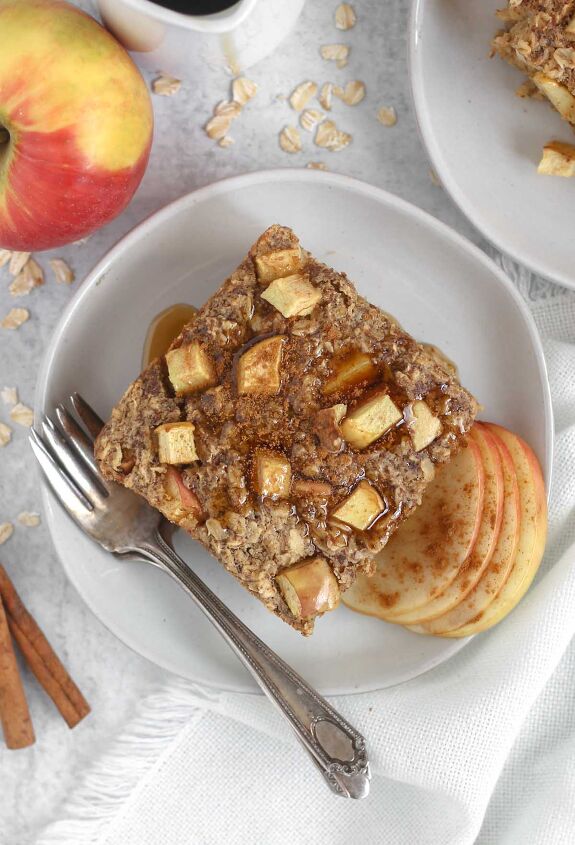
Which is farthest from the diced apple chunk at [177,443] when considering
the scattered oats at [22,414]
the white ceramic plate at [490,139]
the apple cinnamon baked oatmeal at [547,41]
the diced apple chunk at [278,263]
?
the apple cinnamon baked oatmeal at [547,41]

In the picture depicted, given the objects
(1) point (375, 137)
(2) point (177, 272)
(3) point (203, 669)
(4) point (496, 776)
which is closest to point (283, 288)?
(2) point (177, 272)

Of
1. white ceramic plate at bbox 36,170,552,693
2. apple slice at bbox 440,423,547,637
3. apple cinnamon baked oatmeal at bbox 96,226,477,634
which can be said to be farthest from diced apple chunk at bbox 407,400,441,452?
white ceramic plate at bbox 36,170,552,693

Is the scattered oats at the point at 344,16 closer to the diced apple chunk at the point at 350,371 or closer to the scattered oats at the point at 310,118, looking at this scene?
the scattered oats at the point at 310,118

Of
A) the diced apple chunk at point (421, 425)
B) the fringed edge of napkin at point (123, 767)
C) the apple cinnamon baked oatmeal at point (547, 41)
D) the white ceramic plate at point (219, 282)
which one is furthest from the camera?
the fringed edge of napkin at point (123, 767)

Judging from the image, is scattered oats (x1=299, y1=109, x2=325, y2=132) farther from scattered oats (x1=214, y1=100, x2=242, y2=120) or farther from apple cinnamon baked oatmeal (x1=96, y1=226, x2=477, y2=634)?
apple cinnamon baked oatmeal (x1=96, y1=226, x2=477, y2=634)

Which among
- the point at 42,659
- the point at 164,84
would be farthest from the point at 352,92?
the point at 42,659
